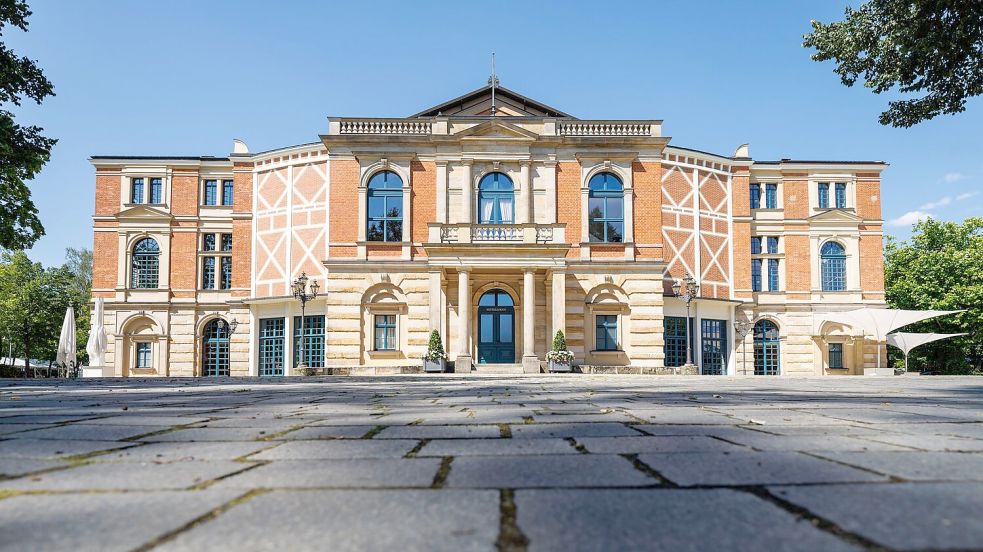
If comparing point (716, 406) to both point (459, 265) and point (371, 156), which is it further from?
A: point (371, 156)

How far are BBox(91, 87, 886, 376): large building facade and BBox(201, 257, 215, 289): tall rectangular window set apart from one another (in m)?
0.07

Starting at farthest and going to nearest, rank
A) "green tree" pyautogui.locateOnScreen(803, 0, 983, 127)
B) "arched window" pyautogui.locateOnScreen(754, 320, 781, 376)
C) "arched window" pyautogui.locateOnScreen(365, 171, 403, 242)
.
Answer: "arched window" pyautogui.locateOnScreen(754, 320, 781, 376), "arched window" pyautogui.locateOnScreen(365, 171, 403, 242), "green tree" pyautogui.locateOnScreen(803, 0, 983, 127)

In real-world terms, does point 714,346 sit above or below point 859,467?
below

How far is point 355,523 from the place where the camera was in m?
1.72

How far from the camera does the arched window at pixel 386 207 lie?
85.5 feet

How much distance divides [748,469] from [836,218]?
35144mm

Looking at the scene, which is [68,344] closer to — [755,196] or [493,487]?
[493,487]

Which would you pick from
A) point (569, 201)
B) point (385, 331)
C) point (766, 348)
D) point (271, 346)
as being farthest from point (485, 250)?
point (766, 348)

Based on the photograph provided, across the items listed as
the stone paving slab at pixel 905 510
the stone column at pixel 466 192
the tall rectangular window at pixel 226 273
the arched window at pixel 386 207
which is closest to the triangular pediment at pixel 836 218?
the stone column at pixel 466 192

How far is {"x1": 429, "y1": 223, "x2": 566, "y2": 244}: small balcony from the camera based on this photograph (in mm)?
24078

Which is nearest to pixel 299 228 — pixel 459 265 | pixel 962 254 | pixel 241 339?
pixel 241 339

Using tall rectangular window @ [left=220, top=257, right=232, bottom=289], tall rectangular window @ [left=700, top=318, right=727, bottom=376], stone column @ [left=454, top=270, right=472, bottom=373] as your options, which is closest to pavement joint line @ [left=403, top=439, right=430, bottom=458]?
stone column @ [left=454, top=270, right=472, bottom=373]

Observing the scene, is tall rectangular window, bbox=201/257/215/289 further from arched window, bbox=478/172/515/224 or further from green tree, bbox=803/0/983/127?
green tree, bbox=803/0/983/127

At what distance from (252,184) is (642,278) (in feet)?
61.3
